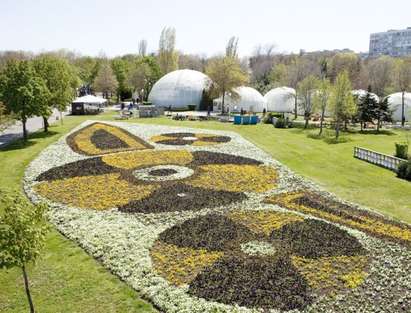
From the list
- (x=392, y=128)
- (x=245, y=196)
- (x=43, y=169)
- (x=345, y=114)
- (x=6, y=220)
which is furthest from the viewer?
(x=392, y=128)

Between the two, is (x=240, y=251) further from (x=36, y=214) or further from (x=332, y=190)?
(x=332, y=190)

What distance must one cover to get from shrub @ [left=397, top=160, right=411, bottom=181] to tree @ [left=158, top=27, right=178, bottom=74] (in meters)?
72.8

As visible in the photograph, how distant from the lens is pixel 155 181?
23.5 m

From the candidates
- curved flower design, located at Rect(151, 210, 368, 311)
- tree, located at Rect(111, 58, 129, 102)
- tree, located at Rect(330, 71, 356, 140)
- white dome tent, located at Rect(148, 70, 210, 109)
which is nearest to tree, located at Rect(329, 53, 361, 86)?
white dome tent, located at Rect(148, 70, 210, 109)

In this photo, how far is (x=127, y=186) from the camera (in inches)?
887

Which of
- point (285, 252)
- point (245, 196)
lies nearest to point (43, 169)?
point (245, 196)

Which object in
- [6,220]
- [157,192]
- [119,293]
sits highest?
[6,220]

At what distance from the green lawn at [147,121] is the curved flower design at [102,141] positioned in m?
2.57

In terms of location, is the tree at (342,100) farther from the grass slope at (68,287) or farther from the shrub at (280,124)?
the grass slope at (68,287)

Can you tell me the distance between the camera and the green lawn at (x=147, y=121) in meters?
11.9

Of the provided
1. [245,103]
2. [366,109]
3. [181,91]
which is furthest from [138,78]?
[366,109]

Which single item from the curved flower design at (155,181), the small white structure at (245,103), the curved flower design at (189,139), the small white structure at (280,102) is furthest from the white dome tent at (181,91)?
the curved flower design at (155,181)

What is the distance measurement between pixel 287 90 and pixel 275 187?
52.3 m

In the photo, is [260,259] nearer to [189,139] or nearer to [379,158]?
[379,158]
